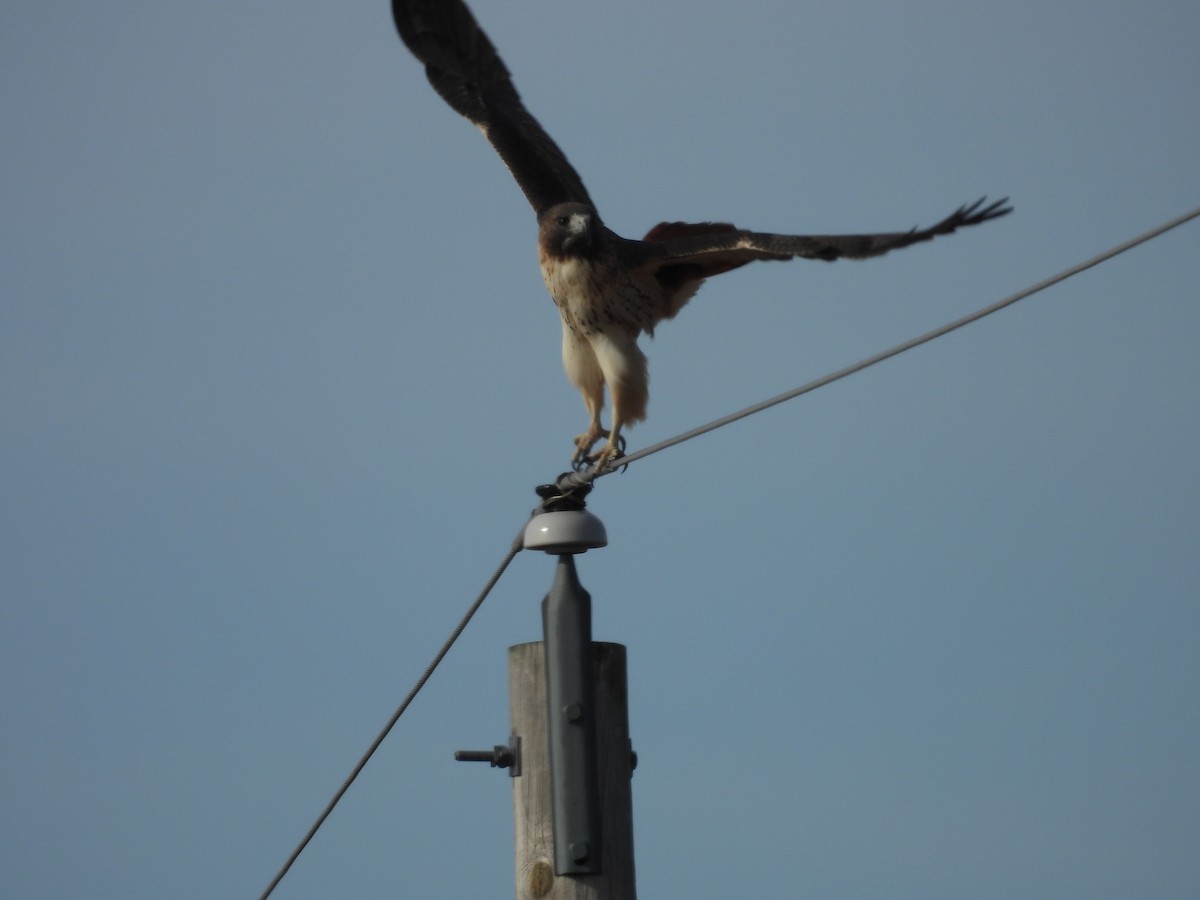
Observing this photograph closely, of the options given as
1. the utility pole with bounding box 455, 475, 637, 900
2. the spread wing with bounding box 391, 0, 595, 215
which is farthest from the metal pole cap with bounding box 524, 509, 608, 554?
the spread wing with bounding box 391, 0, 595, 215

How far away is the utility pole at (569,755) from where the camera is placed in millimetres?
4676

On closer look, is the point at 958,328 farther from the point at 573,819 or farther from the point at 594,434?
the point at 594,434

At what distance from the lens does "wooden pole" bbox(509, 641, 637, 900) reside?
4691 mm

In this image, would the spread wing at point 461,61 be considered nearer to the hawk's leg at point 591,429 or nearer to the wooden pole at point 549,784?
the hawk's leg at point 591,429

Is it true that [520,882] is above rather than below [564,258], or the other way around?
below

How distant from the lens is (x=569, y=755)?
4.73 meters

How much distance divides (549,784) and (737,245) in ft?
10.00

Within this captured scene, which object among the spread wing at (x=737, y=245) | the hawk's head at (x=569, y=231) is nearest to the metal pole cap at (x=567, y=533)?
the spread wing at (x=737, y=245)

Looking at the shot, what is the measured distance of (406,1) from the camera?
9.08 meters

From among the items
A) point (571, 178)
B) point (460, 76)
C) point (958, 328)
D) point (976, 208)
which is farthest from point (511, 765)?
point (460, 76)

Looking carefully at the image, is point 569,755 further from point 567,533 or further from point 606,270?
point 606,270

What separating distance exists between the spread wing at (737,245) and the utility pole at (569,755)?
1.95 metres

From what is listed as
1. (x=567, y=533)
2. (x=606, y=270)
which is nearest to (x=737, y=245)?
(x=606, y=270)

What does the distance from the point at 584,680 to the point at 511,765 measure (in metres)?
0.32
